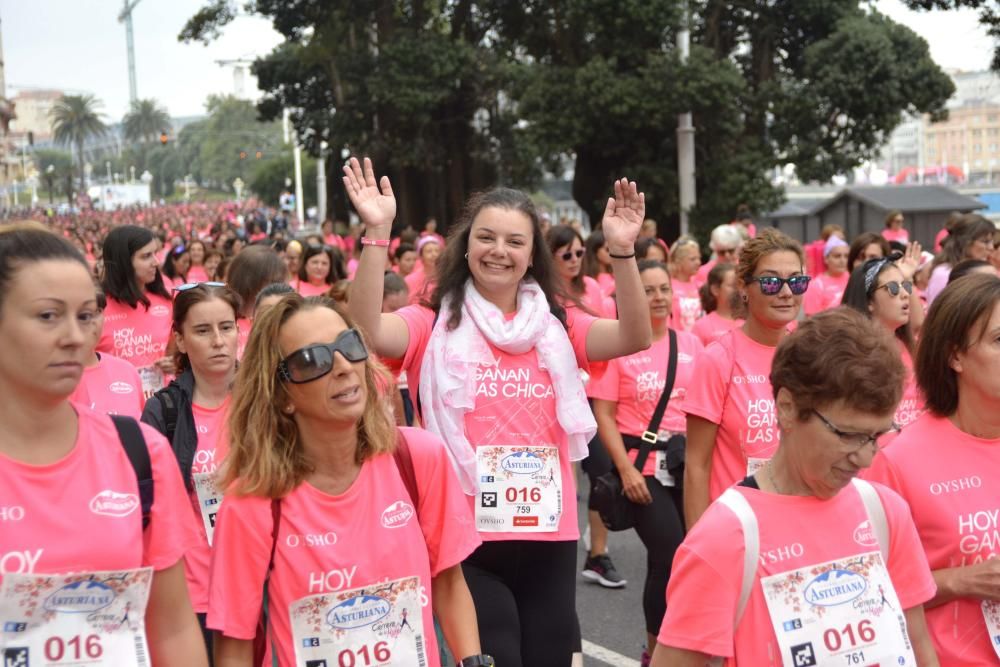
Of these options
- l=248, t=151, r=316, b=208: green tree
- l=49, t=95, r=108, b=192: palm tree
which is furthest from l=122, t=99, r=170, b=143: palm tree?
l=248, t=151, r=316, b=208: green tree

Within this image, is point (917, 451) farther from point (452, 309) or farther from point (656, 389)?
point (656, 389)

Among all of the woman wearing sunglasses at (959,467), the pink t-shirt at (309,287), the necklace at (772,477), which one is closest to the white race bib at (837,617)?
the necklace at (772,477)

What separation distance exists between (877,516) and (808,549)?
223 mm

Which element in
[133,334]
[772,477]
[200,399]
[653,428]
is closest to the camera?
[772,477]

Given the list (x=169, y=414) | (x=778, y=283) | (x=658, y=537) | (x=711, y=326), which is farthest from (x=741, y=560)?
(x=711, y=326)

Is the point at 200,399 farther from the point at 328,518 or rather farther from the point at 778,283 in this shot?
the point at 778,283

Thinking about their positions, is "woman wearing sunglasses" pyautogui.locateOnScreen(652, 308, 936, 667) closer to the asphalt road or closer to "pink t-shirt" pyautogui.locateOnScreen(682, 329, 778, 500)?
"pink t-shirt" pyautogui.locateOnScreen(682, 329, 778, 500)

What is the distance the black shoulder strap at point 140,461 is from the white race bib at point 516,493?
1.67 metres

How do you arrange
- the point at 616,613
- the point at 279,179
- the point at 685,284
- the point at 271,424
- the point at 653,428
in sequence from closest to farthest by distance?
the point at 271,424 < the point at 653,428 < the point at 616,613 < the point at 685,284 < the point at 279,179

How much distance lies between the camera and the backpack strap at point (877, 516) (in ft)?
9.12

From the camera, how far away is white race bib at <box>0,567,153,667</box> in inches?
97.7

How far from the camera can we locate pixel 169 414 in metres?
4.45

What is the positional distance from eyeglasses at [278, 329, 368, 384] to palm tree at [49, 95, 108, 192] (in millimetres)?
148757

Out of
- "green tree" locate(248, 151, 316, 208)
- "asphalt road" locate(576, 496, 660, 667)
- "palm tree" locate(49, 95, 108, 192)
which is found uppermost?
"palm tree" locate(49, 95, 108, 192)
